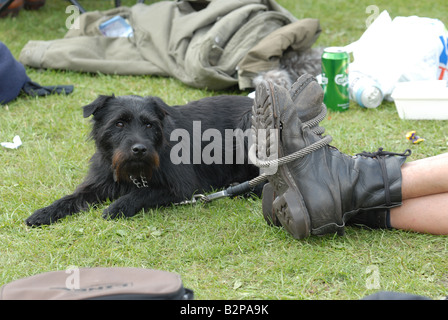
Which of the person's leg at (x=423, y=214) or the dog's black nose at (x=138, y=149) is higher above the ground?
the dog's black nose at (x=138, y=149)

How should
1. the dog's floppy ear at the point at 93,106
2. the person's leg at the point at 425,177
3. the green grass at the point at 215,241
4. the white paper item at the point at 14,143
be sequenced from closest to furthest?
the green grass at the point at 215,241
the person's leg at the point at 425,177
the dog's floppy ear at the point at 93,106
the white paper item at the point at 14,143

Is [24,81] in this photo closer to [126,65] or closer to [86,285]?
[126,65]

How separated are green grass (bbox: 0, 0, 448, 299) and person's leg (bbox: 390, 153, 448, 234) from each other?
8cm

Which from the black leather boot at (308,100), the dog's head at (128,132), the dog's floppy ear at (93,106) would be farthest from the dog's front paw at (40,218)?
the black leather boot at (308,100)

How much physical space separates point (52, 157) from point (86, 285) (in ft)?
8.20

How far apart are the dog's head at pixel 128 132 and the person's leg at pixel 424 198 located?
5.14 ft

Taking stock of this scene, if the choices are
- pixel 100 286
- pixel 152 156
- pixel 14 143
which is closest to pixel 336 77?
pixel 152 156

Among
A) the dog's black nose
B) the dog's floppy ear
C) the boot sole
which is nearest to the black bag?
the boot sole

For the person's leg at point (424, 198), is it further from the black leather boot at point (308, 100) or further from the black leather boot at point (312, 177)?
the black leather boot at point (308, 100)

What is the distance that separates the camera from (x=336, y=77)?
5141 millimetres

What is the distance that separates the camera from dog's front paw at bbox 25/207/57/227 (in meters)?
3.45

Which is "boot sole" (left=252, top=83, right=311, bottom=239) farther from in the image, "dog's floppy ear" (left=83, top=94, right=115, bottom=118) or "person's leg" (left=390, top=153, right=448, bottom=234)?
"dog's floppy ear" (left=83, top=94, right=115, bottom=118)

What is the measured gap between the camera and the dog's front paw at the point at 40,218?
345 cm
